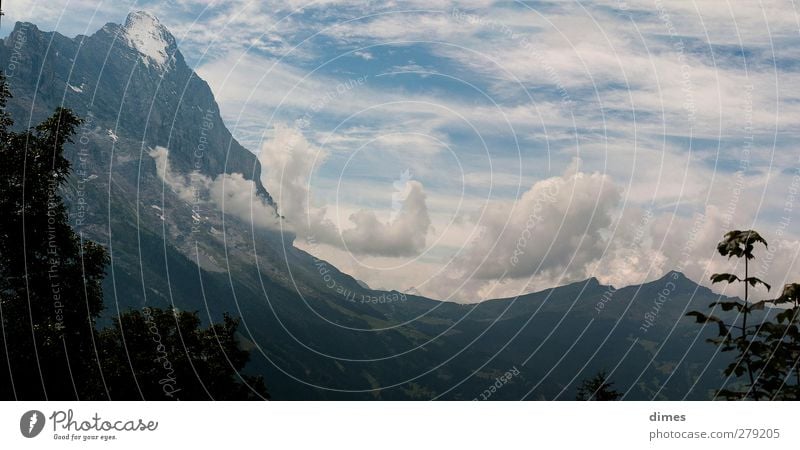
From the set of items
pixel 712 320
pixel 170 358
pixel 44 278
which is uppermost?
pixel 712 320

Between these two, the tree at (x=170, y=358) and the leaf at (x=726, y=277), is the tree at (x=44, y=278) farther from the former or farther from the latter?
the leaf at (x=726, y=277)

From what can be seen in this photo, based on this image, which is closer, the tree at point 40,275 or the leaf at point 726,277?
the leaf at point 726,277

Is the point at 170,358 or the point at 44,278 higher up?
the point at 44,278

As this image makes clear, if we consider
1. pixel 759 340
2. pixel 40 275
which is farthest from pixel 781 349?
pixel 40 275

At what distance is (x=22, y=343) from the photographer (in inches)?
1362

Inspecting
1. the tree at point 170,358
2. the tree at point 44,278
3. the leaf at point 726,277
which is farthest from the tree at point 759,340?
the tree at point 170,358

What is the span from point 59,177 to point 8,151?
93.6 inches

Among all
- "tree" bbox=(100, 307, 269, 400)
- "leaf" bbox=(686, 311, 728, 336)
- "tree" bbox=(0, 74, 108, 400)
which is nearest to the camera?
"leaf" bbox=(686, 311, 728, 336)

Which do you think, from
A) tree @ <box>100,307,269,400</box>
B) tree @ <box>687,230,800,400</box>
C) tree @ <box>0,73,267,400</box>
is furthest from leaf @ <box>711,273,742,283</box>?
tree @ <box>100,307,269,400</box>

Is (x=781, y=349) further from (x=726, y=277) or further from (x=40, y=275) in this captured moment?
(x=40, y=275)

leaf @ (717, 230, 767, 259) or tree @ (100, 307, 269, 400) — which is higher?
leaf @ (717, 230, 767, 259)

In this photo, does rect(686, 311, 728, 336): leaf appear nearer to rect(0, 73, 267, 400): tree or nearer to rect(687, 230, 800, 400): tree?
rect(687, 230, 800, 400): tree
